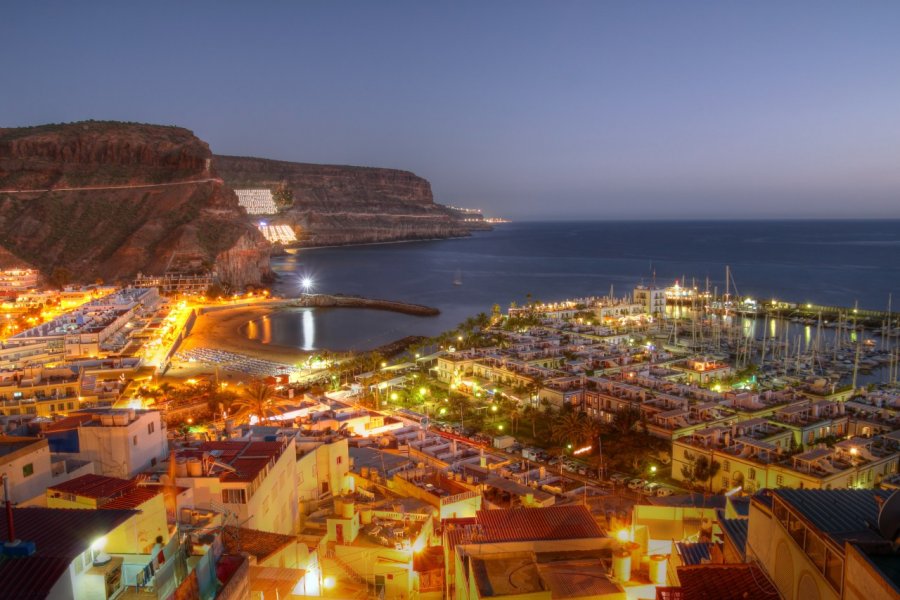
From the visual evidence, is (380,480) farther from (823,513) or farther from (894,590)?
(894,590)

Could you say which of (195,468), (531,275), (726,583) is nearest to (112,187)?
(531,275)

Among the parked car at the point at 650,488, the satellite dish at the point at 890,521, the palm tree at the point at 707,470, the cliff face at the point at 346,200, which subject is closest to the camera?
the satellite dish at the point at 890,521

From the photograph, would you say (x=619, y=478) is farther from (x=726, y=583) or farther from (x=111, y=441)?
(x=726, y=583)

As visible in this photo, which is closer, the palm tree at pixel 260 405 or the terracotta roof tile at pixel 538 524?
the terracotta roof tile at pixel 538 524

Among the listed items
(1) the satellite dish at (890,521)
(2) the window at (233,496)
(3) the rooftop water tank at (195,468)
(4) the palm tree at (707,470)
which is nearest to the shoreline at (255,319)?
(4) the palm tree at (707,470)

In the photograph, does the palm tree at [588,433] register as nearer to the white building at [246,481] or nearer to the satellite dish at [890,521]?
the white building at [246,481]

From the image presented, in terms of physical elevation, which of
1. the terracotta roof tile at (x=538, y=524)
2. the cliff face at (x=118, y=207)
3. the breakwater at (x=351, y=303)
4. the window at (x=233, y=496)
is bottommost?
the breakwater at (x=351, y=303)

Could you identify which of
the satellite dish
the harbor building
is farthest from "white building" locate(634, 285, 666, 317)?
the satellite dish

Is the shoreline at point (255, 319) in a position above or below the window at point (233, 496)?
below

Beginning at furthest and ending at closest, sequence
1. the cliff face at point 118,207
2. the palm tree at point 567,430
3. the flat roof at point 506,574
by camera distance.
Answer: the cliff face at point 118,207 < the palm tree at point 567,430 < the flat roof at point 506,574
